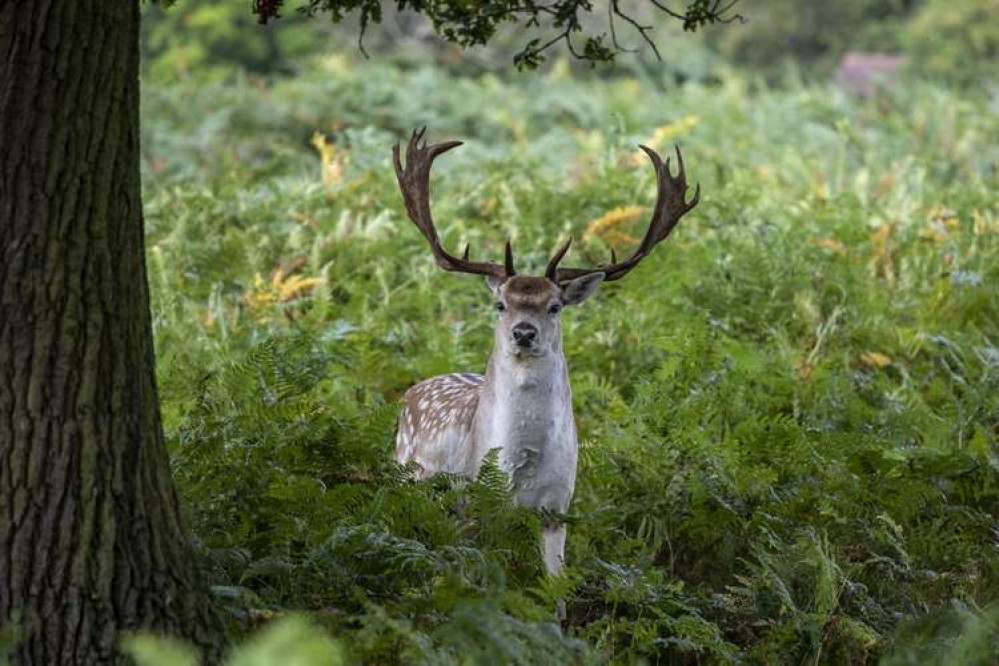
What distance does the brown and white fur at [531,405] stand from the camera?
6.38 m

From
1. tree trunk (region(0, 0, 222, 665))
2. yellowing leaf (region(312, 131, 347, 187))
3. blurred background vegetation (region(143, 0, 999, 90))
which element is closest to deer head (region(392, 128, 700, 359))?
tree trunk (region(0, 0, 222, 665))

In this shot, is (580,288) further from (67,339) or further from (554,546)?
(67,339)

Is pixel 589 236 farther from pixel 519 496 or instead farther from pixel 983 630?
pixel 983 630

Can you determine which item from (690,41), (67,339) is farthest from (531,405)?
(690,41)

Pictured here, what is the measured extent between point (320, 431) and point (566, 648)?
187 centimetres

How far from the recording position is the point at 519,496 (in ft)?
20.8

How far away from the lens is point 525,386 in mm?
6457

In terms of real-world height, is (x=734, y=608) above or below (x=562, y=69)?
below

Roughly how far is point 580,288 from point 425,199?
795mm

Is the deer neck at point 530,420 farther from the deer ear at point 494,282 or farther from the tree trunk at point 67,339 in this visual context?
the tree trunk at point 67,339

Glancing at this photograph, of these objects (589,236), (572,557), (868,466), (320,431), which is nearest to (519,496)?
(572,557)

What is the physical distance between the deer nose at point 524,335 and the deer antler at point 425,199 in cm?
35

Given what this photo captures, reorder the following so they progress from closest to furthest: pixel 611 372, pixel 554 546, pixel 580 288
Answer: pixel 554 546 < pixel 580 288 < pixel 611 372

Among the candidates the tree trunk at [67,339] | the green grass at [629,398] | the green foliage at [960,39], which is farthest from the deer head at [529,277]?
the green foliage at [960,39]
